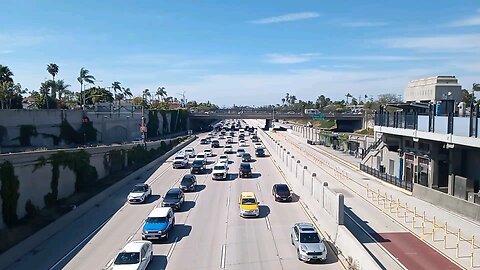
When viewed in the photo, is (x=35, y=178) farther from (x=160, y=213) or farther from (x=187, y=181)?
(x=187, y=181)

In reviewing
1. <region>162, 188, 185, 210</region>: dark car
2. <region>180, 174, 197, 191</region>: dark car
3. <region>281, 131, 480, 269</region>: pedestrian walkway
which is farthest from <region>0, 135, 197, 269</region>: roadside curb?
<region>281, 131, 480, 269</region>: pedestrian walkway

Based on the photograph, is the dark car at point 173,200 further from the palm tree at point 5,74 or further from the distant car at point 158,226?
the palm tree at point 5,74

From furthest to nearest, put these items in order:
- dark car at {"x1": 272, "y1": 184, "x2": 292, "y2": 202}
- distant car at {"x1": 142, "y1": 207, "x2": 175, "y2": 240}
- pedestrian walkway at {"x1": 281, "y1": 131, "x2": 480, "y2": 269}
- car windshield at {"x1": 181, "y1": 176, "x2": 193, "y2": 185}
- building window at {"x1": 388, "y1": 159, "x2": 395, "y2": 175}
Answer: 1. building window at {"x1": 388, "y1": 159, "x2": 395, "y2": 175}
2. car windshield at {"x1": 181, "y1": 176, "x2": 193, "y2": 185}
3. dark car at {"x1": 272, "y1": 184, "x2": 292, "y2": 202}
4. distant car at {"x1": 142, "y1": 207, "x2": 175, "y2": 240}
5. pedestrian walkway at {"x1": 281, "y1": 131, "x2": 480, "y2": 269}

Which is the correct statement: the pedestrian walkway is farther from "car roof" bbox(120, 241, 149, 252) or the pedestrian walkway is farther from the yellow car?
"car roof" bbox(120, 241, 149, 252)

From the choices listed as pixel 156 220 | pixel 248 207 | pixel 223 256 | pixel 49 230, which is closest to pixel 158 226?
pixel 156 220

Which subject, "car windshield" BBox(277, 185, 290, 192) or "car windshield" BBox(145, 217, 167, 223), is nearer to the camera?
"car windshield" BBox(145, 217, 167, 223)

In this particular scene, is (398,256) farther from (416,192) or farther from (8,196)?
(8,196)

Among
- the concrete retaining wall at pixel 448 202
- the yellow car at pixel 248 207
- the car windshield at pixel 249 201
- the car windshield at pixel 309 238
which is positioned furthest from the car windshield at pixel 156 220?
the concrete retaining wall at pixel 448 202
